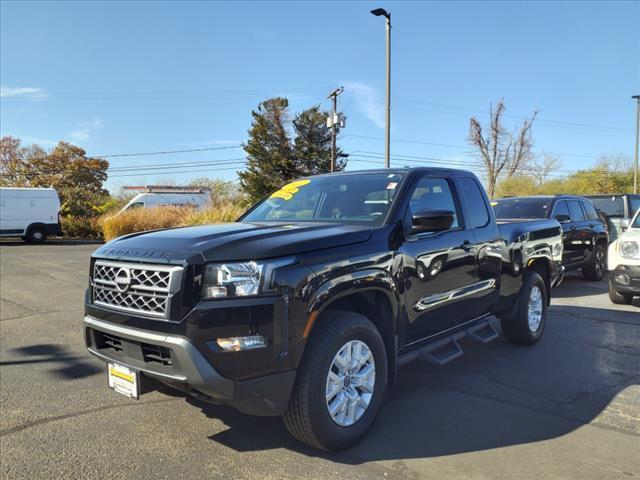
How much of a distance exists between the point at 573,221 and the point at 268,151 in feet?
120

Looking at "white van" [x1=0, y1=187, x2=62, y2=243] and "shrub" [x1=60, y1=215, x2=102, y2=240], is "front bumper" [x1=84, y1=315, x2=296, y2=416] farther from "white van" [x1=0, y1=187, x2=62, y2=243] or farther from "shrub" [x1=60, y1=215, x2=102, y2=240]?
"shrub" [x1=60, y1=215, x2=102, y2=240]

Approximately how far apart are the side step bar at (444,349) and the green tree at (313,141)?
127 feet

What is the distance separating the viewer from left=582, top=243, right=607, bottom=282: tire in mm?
10492

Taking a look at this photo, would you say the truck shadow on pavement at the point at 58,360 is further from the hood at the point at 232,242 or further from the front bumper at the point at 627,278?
the front bumper at the point at 627,278

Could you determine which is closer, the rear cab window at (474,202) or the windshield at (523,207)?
the rear cab window at (474,202)

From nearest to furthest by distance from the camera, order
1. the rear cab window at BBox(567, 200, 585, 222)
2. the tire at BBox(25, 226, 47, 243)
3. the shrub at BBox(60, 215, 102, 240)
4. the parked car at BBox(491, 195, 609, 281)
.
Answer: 1. the parked car at BBox(491, 195, 609, 281)
2. the rear cab window at BBox(567, 200, 585, 222)
3. the tire at BBox(25, 226, 47, 243)
4. the shrub at BBox(60, 215, 102, 240)

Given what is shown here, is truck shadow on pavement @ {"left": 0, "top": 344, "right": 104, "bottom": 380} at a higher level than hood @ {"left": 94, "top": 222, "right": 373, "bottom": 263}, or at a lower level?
Result: lower

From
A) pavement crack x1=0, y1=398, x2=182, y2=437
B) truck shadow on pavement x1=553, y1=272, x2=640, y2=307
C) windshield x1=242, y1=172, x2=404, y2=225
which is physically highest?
windshield x1=242, y1=172, x2=404, y2=225

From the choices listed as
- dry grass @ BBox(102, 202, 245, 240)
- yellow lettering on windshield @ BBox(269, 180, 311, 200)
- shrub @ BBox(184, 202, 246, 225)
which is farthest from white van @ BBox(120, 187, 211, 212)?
yellow lettering on windshield @ BBox(269, 180, 311, 200)

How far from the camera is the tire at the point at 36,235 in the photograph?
78.2 feet

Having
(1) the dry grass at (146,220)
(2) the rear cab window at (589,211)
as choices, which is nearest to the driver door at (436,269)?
(2) the rear cab window at (589,211)

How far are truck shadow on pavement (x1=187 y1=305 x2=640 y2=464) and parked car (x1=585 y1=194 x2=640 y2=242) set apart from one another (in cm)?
847

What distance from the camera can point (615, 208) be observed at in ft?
45.1

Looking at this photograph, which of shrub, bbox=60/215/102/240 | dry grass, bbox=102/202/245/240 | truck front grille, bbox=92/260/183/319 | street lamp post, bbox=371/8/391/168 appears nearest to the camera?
truck front grille, bbox=92/260/183/319
